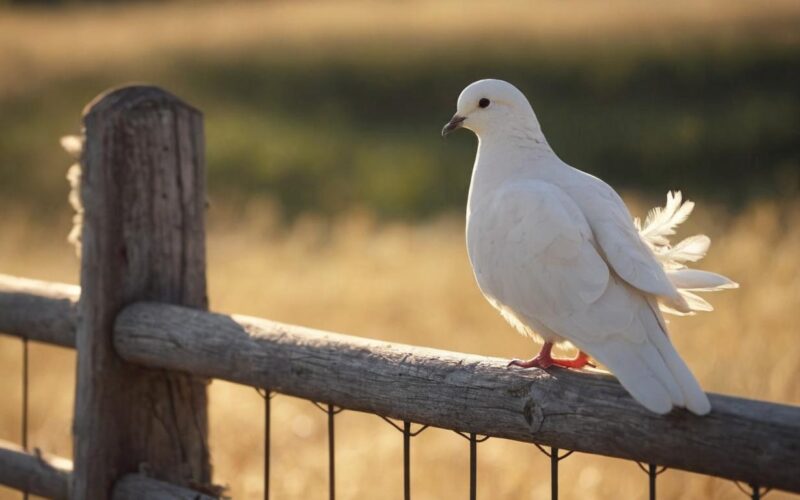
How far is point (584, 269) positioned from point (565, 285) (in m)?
0.05

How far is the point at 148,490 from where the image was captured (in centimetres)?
273

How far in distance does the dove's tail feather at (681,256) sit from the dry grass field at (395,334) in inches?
53.2

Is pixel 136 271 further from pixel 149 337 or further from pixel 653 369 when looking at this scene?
pixel 653 369

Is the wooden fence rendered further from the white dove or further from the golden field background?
the golden field background

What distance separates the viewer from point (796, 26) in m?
10.8

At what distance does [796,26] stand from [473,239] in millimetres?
9600

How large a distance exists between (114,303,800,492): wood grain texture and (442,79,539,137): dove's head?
0.65 metres

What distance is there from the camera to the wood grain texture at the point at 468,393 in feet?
5.88

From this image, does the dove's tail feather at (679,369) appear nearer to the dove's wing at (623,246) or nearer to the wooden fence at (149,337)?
the dove's wing at (623,246)

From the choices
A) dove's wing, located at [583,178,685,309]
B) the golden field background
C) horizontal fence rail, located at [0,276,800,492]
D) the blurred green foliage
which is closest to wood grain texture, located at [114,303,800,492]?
horizontal fence rail, located at [0,276,800,492]

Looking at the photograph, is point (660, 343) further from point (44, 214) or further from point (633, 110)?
point (633, 110)

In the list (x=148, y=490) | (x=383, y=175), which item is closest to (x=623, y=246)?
(x=148, y=490)

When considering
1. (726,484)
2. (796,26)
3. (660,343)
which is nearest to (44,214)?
(796,26)

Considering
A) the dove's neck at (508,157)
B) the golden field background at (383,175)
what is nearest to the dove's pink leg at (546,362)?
the dove's neck at (508,157)
